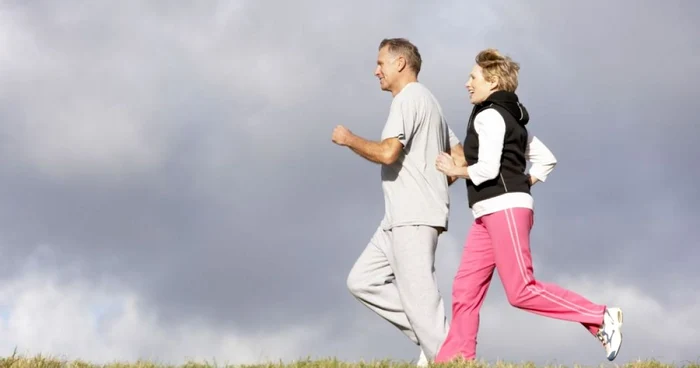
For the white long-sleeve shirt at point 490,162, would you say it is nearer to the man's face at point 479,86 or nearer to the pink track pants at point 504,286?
the pink track pants at point 504,286

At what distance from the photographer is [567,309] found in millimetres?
6918

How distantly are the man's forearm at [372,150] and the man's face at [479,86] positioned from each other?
880 mm

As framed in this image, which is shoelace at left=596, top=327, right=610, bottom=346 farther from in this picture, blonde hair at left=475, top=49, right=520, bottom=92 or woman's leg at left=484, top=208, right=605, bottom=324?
blonde hair at left=475, top=49, right=520, bottom=92

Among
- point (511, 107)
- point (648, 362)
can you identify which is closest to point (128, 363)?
point (511, 107)

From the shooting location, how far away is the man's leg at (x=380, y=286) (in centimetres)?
785

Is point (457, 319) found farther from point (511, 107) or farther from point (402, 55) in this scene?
point (402, 55)

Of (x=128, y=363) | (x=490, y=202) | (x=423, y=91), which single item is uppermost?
(x=423, y=91)

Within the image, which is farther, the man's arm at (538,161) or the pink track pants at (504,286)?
the man's arm at (538,161)

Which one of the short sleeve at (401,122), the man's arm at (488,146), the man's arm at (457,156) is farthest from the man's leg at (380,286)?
the man's arm at (488,146)

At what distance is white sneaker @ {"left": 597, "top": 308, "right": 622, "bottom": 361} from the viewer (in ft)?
22.7

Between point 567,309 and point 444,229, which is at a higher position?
point 444,229

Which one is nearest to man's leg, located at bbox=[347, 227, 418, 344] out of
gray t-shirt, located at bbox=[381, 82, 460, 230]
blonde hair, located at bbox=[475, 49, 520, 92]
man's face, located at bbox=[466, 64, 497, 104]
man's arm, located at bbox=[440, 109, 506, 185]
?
gray t-shirt, located at bbox=[381, 82, 460, 230]

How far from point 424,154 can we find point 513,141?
1037mm

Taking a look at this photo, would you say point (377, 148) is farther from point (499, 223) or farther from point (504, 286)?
point (504, 286)
